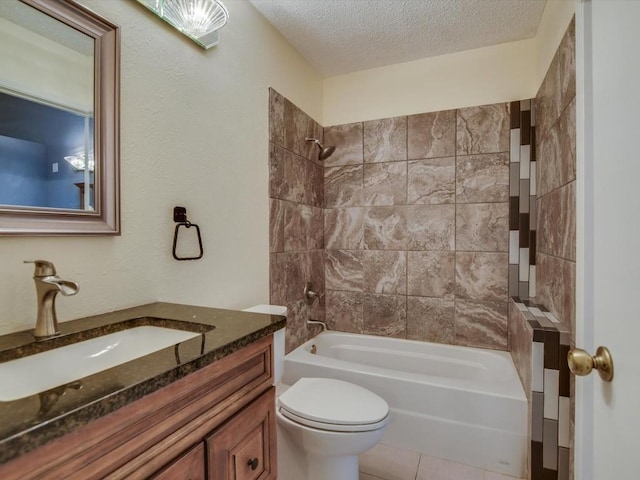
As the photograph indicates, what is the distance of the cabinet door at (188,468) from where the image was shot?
0.61m

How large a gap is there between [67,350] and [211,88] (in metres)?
1.21

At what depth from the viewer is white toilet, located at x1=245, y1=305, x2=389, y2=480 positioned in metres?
1.32

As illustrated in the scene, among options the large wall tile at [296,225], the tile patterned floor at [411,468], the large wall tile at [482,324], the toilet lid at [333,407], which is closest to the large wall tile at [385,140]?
the large wall tile at [296,225]

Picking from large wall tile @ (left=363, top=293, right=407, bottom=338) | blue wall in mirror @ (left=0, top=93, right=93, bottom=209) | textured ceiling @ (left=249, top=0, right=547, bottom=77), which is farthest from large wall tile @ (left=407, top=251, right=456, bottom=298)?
blue wall in mirror @ (left=0, top=93, right=93, bottom=209)

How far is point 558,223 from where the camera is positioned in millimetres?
1587

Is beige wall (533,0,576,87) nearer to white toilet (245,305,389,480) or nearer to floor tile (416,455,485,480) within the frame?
white toilet (245,305,389,480)

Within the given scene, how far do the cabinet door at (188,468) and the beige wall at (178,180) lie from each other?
585 mm

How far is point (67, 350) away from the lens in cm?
82

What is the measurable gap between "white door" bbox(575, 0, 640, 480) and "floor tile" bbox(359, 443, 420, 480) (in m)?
1.11

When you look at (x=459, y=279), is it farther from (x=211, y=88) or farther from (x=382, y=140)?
(x=211, y=88)

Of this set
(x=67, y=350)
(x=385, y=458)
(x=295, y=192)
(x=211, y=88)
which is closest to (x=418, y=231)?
(x=295, y=192)

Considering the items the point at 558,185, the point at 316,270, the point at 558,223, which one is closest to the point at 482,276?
the point at 558,223

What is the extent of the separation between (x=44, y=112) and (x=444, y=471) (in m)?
2.21

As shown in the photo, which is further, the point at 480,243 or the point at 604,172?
the point at 480,243
